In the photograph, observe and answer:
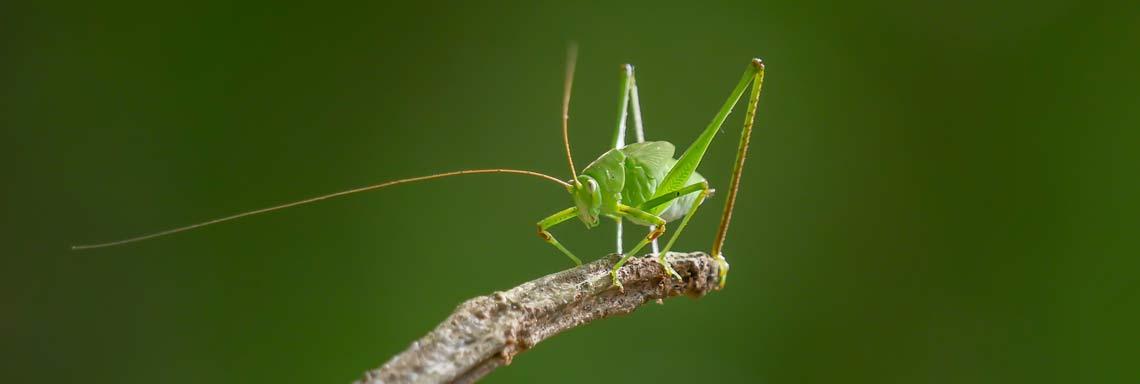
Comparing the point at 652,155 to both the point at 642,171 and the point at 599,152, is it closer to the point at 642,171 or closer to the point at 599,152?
the point at 642,171

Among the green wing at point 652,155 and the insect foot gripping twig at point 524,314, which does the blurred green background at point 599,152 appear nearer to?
the green wing at point 652,155

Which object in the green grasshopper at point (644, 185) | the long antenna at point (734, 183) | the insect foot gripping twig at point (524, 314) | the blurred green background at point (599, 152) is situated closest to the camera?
the insect foot gripping twig at point (524, 314)

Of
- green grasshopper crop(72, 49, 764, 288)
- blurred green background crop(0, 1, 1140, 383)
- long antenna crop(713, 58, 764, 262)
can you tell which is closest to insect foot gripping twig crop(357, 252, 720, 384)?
long antenna crop(713, 58, 764, 262)

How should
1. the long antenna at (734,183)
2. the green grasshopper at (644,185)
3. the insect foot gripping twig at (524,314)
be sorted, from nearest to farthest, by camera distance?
the insect foot gripping twig at (524,314) → the long antenna at (734,183) → the green grasshopper at (644,185)

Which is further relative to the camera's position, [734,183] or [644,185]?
[644,185]

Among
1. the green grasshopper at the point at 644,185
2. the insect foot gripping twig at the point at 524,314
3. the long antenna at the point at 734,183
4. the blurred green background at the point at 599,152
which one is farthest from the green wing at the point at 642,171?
the blurred green background at the point at 599,152

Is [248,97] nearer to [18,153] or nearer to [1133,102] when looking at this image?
[18,153]

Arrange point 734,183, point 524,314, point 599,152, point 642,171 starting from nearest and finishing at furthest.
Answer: point 524,314 → point 734,183 → point 642,171 → point 599,152

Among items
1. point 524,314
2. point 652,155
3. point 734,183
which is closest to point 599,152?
point 652,155
